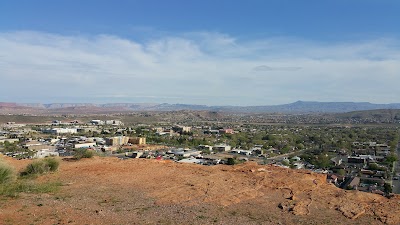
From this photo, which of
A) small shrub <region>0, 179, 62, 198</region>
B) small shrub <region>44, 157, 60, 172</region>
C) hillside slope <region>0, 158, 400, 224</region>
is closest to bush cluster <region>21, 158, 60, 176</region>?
small shrub <region>44, 157, 60, 172</region>

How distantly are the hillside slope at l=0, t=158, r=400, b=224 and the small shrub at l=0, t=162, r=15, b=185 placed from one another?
5.86 feet

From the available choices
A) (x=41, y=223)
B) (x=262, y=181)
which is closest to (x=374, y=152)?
(x=262, y=181)

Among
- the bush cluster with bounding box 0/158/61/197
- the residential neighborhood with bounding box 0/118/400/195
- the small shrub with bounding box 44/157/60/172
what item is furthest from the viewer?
the residential neighborhood with bounding box 0/118/400/195

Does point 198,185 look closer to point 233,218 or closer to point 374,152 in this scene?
point 233,218

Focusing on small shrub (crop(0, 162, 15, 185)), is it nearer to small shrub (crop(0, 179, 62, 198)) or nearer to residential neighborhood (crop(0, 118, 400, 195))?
small shrub (crop(0, 179, 62, 198))

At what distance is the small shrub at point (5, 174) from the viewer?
697 inches

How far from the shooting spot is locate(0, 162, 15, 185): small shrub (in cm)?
1770

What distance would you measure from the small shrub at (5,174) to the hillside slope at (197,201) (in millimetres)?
1787

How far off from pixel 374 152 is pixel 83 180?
69425 millimetres

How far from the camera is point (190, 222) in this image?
42.8 feet

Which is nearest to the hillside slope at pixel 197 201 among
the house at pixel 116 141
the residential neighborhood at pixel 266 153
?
the residential neighborhood at pixel 266 153

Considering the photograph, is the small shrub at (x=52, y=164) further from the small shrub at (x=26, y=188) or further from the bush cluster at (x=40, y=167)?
the small shrub at (x=26, y=188)

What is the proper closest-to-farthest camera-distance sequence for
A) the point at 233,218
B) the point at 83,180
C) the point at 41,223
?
the point at 41,223, the point at 233,218, the point at 83,180

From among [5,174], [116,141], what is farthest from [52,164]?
[116,141]
